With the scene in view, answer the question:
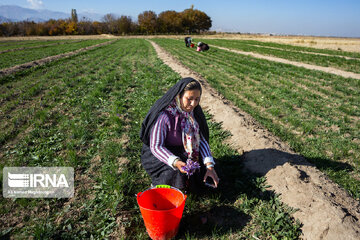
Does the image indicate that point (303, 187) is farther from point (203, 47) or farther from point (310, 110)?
point (203, 47)

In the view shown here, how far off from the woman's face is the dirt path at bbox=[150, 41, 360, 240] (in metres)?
1.62

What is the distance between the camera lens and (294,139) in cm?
498

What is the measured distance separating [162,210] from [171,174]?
1.62 ft

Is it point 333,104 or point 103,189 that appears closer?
point 103,189

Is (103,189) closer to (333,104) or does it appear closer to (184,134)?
(184,134)

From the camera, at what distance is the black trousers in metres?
2.76

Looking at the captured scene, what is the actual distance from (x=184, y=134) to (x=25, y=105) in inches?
232

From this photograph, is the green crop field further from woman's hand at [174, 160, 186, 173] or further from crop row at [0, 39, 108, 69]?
crop row at [0, 39, 108, 69]

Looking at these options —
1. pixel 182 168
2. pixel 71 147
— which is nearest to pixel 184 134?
pixel 182 168

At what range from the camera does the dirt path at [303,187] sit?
242 cm

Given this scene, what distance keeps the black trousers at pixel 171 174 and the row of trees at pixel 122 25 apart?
272 ft

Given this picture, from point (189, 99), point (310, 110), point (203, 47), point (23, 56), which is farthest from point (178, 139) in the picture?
point (23, 56)

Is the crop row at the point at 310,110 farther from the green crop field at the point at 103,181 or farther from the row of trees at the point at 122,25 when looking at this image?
the row of trees at the point at 122,25

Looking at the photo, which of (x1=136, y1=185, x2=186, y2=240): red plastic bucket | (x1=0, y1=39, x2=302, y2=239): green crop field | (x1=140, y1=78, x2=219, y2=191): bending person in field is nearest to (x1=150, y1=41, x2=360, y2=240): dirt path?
(x1=0, y1=39, x2=302, y2=239): green crop field
